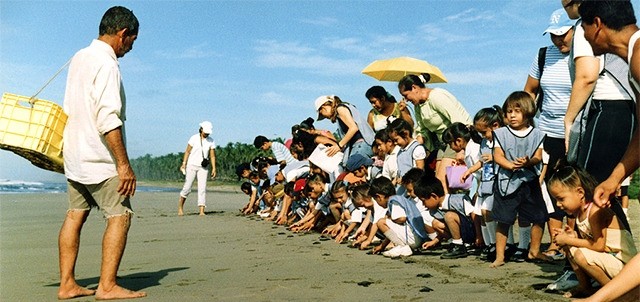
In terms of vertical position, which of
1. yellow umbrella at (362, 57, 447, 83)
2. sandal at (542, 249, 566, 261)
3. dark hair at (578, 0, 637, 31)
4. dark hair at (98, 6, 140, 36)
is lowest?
sandal at (542, 249, 566, 261)

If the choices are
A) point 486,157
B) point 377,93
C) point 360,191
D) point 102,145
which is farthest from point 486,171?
point 102,145

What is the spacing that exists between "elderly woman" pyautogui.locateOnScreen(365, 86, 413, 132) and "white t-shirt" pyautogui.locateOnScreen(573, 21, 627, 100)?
3854 mm

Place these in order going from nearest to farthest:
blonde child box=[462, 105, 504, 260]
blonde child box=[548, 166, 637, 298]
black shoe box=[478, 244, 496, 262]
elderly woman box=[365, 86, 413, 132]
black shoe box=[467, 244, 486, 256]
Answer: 1. blonde child box=[548, 166, 637, 298]
2. black shoe box=[478, 244, 496, 262]
3. blonde child box=[462, 105, 504, 260]
4. black shoe box=[467, 244, 486, 256]
5. elderly woman box=[365, 86, 413, 132]

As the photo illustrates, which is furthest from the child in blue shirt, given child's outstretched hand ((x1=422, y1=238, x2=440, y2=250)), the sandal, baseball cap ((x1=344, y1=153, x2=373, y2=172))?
baseball cap ((x1=344, y1=153, x2=373, y2=172))

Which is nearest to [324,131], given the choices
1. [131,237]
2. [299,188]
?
[299,188]

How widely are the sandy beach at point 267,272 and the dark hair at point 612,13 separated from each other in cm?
152

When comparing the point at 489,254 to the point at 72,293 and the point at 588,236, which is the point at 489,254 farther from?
the point at 72,293

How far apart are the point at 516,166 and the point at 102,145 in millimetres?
2910

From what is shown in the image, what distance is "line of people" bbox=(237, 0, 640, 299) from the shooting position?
11.8 ft

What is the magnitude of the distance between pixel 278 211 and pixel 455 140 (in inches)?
215

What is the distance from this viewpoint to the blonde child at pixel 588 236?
3529mm

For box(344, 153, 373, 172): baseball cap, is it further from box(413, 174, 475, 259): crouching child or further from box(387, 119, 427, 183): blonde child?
box(413, 174, 475, 259): crouching child

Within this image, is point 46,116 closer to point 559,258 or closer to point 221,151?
point 559,258

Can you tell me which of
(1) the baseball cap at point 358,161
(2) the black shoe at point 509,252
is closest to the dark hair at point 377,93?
(1) the baseball cap at point 358,161
